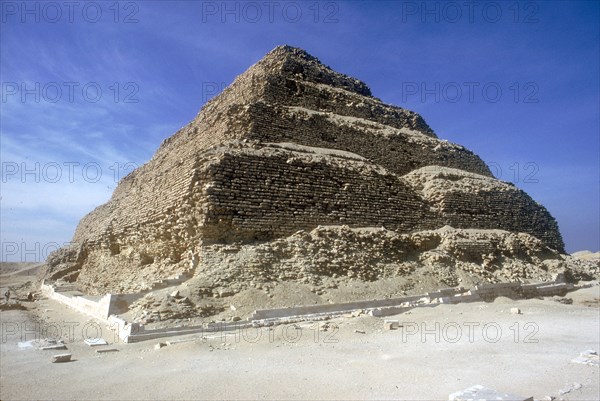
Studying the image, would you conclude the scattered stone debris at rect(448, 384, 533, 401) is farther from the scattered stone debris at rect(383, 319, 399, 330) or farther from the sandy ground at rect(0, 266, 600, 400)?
the scattered stone debris at rect(383, 319, 399, 330)

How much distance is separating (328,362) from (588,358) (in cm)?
420

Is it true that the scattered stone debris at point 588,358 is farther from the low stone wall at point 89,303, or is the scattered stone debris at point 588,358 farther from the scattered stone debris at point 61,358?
the low stone wall at point 89,303

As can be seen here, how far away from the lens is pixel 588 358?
6.79m

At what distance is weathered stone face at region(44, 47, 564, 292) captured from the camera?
40.8 feet

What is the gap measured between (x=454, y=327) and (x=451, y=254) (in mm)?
5947

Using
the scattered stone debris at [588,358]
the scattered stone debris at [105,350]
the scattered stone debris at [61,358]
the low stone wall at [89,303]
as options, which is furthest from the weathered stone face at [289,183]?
the scattered stone debris at [588,358]

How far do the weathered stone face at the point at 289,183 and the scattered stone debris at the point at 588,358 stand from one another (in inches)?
307

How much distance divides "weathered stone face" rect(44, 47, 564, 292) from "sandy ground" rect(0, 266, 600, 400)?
162 inches

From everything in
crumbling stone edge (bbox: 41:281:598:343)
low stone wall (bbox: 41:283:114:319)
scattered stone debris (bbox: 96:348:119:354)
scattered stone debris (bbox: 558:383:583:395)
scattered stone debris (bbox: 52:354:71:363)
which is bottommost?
scattered stone debris (bbox: 558:383:583:395)

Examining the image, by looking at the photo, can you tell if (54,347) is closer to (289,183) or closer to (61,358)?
(61,358)

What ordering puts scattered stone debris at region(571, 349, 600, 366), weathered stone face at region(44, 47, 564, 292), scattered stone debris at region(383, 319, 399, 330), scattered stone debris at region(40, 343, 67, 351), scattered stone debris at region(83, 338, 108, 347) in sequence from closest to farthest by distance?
scattered stone debris at region(571, 349, 600, 366) → scattered stone debris at region(40, 343, 67, 351) → scattered stone debris at region(83, 338, 108, 347) → scattered stone debris at region(383, 319, 399, 330) → weathered stone face at region(44, 47, 564, 292)

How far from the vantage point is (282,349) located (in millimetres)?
7426

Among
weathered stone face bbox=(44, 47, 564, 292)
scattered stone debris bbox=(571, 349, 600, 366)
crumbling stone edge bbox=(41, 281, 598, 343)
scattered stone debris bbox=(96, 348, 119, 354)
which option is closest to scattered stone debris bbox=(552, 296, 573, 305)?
crumbling stone edge bbox=(41, 281, 598, 343)

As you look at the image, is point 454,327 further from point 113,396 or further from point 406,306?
point 113,396
